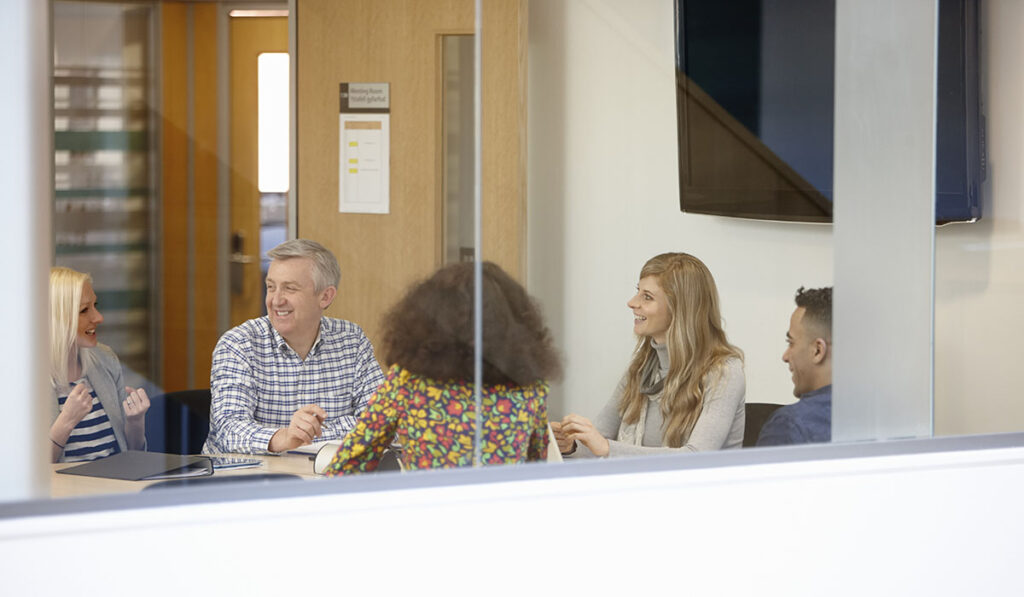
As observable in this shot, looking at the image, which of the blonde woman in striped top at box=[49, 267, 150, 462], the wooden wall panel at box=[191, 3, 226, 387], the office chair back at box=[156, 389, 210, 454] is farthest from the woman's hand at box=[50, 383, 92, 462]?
the wooden wall panel at box=[191, 3, 226, 387]

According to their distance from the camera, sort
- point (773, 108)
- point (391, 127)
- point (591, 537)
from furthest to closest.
Answer: point (391, 127) → point (773, 108) → point (591, 537)

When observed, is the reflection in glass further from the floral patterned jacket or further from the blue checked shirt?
the floral patterned jacket

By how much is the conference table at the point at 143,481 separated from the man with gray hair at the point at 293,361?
0.67ft

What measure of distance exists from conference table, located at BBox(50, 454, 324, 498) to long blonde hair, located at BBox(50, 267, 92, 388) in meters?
0.33

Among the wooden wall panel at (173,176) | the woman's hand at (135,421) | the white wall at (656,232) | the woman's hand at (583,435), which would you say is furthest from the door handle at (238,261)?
the woman's hand at (583,435)

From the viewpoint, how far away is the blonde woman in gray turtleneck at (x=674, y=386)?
286 centimetres

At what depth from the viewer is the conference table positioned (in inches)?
98.5

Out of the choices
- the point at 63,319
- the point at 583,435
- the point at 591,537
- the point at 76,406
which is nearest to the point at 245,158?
the point at 63,319

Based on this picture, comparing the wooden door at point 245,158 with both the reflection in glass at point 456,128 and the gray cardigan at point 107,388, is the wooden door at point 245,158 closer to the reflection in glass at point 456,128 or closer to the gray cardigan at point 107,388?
the reflection in glass at point 456,128

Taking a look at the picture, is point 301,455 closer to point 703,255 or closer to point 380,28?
point 703,255

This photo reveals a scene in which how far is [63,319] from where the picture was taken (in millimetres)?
3125

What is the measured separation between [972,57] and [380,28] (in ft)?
8.26

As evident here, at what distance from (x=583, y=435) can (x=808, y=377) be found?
63 cm

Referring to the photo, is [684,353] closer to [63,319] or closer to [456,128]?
Result: [63,319]
